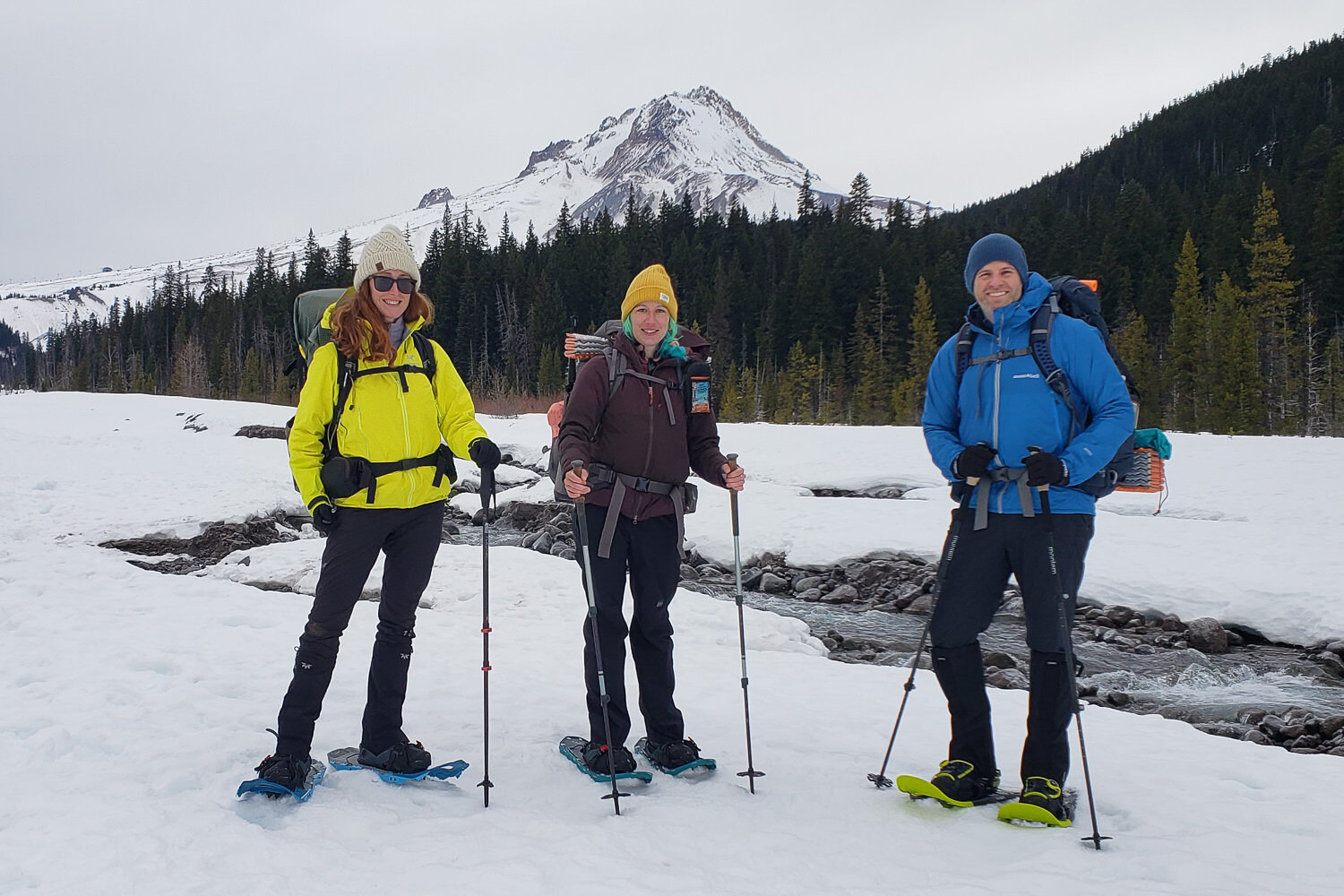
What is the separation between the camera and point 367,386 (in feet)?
11.9

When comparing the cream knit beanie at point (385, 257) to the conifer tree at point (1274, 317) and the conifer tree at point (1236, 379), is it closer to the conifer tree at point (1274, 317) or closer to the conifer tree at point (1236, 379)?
the conifer tree at point (1236, 379)

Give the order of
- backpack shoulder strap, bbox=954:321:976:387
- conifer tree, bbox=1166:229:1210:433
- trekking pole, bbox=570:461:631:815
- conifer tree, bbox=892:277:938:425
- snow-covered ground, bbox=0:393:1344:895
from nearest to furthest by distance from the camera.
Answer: snow-covered ground, bbox=0:393:1344:895
backpack shoulder strap, bbox=954:321:976:387
trekking pole, bbox=570:461:631:815
conifer tree, bbox=1166:229:1210:433
conifer tree, bbox=892:277:938:425

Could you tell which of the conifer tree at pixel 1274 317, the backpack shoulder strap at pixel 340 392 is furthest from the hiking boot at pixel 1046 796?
the conifer tree at pixel 1274 317

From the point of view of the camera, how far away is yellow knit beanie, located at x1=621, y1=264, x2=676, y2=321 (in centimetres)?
404

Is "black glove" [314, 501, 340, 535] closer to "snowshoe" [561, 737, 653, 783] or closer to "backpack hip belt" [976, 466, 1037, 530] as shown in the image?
"snowshoe" [561, 737, 653, 783]

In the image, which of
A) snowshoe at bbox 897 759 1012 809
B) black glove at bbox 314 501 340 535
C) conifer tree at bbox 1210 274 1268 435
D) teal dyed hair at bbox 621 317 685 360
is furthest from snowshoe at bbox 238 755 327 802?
conifer tree at bbox 1210 274 1268 435

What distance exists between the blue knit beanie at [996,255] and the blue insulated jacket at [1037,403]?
8 centimetres

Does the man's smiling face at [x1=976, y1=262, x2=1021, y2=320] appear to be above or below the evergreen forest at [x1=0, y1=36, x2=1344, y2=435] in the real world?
below

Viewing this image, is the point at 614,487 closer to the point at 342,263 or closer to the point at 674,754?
the point at 674,754

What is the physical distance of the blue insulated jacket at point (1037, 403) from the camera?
131 inches

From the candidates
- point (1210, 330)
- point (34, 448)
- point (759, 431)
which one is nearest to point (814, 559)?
point (759, 431)

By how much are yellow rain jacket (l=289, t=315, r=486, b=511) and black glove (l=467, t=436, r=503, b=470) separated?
0.08m

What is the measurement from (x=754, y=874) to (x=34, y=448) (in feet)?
82.7

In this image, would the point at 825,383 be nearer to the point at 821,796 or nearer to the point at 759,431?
the point at 759,431
